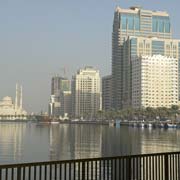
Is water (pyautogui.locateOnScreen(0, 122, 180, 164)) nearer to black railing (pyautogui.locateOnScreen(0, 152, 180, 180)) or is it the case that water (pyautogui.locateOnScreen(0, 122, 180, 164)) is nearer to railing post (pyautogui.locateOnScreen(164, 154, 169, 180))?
black railing (pyautogui.locateOnScreen(0, 152, 180, 180))

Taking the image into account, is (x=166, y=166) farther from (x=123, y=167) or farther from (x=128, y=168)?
(x=123, y=167)

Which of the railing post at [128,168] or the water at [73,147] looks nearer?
the railing post at [128,168]

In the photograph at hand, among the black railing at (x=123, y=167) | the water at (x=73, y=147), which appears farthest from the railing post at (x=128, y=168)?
the water at (x=73, y=147)

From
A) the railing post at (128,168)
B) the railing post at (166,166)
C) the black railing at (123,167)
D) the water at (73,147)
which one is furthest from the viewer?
the water at (73,147)

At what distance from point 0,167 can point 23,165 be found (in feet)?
1.69

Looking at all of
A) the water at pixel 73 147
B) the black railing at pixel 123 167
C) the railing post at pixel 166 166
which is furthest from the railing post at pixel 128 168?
the water at pixel 73 147

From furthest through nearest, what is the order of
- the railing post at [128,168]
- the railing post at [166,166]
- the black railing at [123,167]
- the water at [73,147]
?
1. the water at [73,147]
2. the railing post at [166,166]
3. the railing post at [128,168]
4. the black railing at [123,167]

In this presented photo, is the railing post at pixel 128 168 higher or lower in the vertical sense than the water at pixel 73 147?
higher

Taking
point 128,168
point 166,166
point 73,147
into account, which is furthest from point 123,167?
point 73,147

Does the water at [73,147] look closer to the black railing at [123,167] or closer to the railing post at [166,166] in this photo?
the black railing at [123,167]

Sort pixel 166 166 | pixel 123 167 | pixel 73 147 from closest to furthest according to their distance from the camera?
pixel 123 167 → pixel 166 166 → pixel 73 147

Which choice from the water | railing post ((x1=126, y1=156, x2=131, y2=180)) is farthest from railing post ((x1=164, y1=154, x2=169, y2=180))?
the water

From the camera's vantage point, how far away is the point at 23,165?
948 cm

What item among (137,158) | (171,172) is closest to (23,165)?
(137,158)
